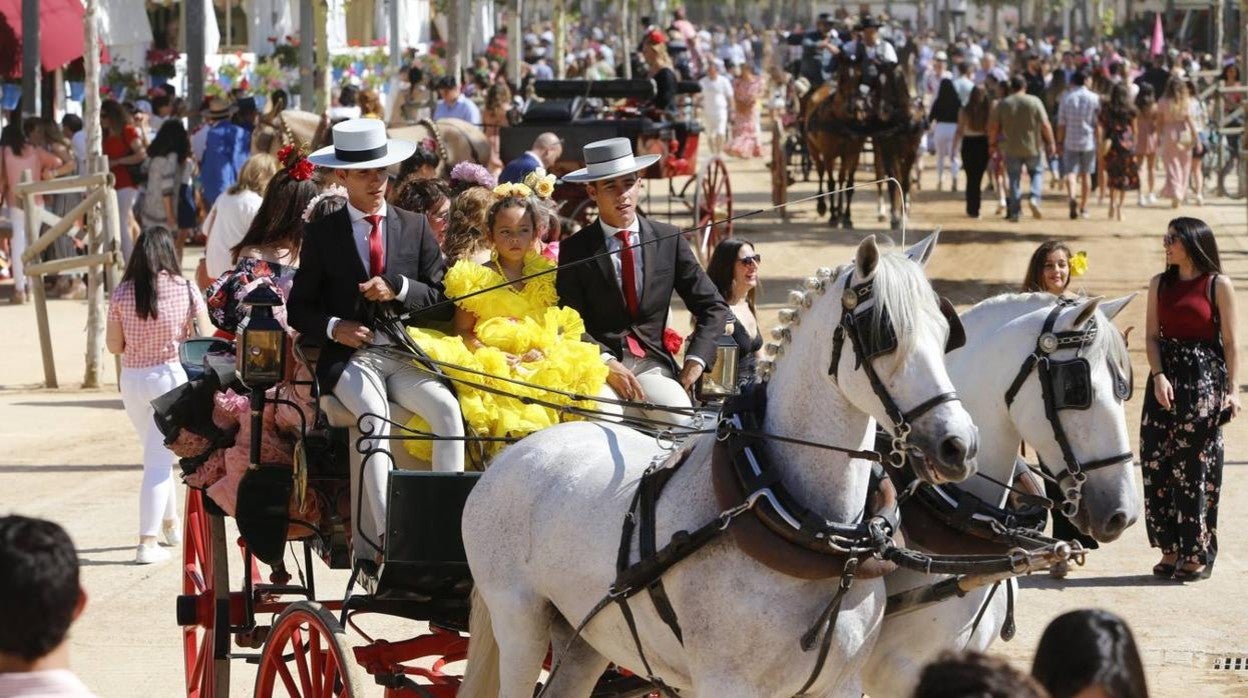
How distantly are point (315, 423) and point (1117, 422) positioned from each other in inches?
119

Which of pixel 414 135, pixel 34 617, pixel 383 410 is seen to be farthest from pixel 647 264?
pixel 414 135

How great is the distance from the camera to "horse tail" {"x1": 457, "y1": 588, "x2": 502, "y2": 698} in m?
6.25

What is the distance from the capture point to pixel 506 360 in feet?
22.4

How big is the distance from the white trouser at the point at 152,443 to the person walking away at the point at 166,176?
10.8 metres

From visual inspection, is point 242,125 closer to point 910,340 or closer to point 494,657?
point 494,657

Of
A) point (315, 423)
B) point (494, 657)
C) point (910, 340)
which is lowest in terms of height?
point (494, 657)

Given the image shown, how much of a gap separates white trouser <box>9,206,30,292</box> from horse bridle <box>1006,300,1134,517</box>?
1660 cm

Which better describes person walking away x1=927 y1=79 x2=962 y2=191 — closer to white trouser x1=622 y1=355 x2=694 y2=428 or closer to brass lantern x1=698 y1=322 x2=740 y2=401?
brass lantern x1=698 y1=322 x2=740 y2=401

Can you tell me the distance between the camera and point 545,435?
6.21 m

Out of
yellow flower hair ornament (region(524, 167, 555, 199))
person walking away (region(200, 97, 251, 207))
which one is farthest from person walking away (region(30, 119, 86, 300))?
yellow flower hair ornament (region(524, 167, 555, 199))

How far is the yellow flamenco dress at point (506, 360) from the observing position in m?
6.75

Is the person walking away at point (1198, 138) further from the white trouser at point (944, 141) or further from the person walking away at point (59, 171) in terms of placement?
the person walking away at point (59, 171)

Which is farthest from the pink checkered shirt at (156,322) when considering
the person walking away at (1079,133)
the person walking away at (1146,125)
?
the person walking away at (1146,125)

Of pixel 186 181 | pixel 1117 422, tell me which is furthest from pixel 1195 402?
pixel 186 181
